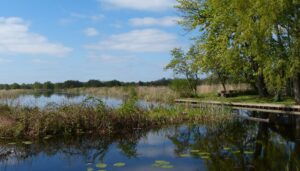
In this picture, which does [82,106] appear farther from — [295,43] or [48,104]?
[295,43]

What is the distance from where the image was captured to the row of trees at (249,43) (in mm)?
22953

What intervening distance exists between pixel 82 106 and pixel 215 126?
6642mm

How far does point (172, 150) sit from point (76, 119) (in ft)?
16.1

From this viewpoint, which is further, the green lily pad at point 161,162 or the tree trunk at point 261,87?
the tree trunk at point 261,87

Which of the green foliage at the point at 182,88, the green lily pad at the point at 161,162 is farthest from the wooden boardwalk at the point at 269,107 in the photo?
the green lily pad at the point at 161,162

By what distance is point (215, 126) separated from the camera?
18.2m

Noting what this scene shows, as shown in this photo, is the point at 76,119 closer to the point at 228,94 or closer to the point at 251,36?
the point at 251,36

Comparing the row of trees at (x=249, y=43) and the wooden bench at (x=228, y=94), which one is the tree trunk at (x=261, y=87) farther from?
the wooden bench at (x=228, y=94)

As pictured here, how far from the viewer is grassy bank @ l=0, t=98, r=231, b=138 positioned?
575 inches

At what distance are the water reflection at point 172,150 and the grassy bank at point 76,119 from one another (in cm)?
72

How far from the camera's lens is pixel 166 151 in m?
12.6

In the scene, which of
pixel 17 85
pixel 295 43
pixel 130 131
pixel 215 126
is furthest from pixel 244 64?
pixel 17 85

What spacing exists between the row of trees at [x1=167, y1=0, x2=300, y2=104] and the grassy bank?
7229mm

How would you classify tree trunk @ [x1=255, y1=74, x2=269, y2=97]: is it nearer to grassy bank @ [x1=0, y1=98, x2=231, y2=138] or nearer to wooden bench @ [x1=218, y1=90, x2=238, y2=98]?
wooden bench @ [x1=218, y1=90, x2=238, y2=98]
